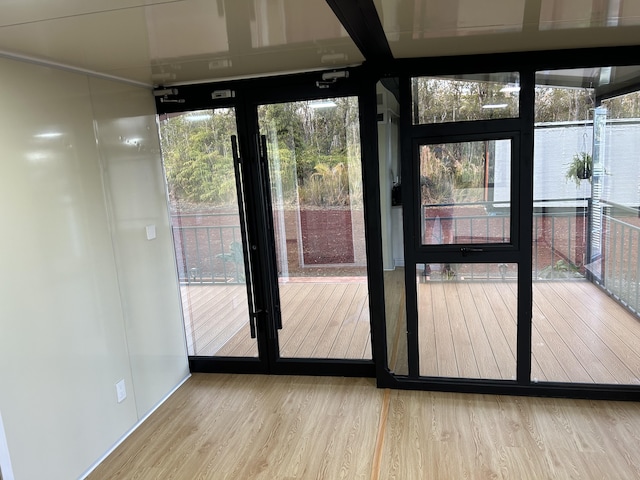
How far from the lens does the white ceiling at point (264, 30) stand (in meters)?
1.60

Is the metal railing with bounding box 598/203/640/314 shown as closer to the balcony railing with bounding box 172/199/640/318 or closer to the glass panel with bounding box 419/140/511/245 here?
the balcony railing with bounding box 172/199/640/318

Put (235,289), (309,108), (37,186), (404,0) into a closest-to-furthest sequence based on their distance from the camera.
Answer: (404,0) → (37,186) → (309,108) → (235,289)

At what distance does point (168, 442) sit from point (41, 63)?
7.35 ft

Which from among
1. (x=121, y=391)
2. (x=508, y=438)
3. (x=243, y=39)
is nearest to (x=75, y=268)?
(x=121, y=391)

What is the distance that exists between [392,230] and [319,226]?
22.3 inches

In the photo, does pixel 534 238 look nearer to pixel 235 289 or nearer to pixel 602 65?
pixel 602 65

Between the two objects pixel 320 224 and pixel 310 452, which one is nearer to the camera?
pixel 310 452

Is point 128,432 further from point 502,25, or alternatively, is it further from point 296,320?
point 502,25

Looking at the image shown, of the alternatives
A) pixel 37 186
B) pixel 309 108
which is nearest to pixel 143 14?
pixel 37 186

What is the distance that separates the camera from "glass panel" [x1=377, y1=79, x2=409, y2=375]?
2873mm

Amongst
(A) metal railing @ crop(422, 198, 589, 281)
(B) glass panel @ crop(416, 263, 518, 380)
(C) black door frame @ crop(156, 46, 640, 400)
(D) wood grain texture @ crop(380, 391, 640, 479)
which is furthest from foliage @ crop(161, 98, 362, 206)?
(D) wood grain texture @ crop(380, 391, 640, 479)

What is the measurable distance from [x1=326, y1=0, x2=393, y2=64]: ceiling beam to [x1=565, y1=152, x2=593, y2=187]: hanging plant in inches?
53.9

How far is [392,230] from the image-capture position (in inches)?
120

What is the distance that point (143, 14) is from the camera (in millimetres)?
1613
